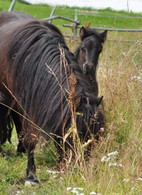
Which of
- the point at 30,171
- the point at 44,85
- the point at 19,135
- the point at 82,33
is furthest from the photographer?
the point at 82,33

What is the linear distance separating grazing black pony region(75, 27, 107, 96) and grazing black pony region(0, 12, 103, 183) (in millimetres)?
1236

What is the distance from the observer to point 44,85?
12.0ft

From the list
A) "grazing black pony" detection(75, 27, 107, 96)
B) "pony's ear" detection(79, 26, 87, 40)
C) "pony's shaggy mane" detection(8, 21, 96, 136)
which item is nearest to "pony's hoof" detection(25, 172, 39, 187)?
"pony's shaggy mane" detection(8, 21, 96, 136)

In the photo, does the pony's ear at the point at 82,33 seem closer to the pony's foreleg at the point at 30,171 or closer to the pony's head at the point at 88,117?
the pony's foreleg at the point at 30,171

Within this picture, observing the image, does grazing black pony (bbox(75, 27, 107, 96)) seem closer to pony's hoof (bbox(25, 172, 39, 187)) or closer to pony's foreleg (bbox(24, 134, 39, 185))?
pony's foreleg (bbox(24, 134, 39, 185))

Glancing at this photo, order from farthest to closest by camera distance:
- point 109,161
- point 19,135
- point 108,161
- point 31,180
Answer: point 19,135, point 31,180, point 108,161, point 109,161

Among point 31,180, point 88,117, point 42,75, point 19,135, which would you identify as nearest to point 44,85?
point 42,75

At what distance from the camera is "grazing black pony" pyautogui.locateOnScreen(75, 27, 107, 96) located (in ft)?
18.4

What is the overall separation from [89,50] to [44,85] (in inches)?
93.2

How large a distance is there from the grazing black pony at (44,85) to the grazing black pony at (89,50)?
1.24 metres

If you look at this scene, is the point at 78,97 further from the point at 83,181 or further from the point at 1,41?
the point at 1,41

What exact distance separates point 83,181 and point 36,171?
1169mm

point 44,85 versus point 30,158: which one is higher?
point 44,85

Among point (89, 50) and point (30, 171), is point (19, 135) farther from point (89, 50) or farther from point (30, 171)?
point (89, 50)
